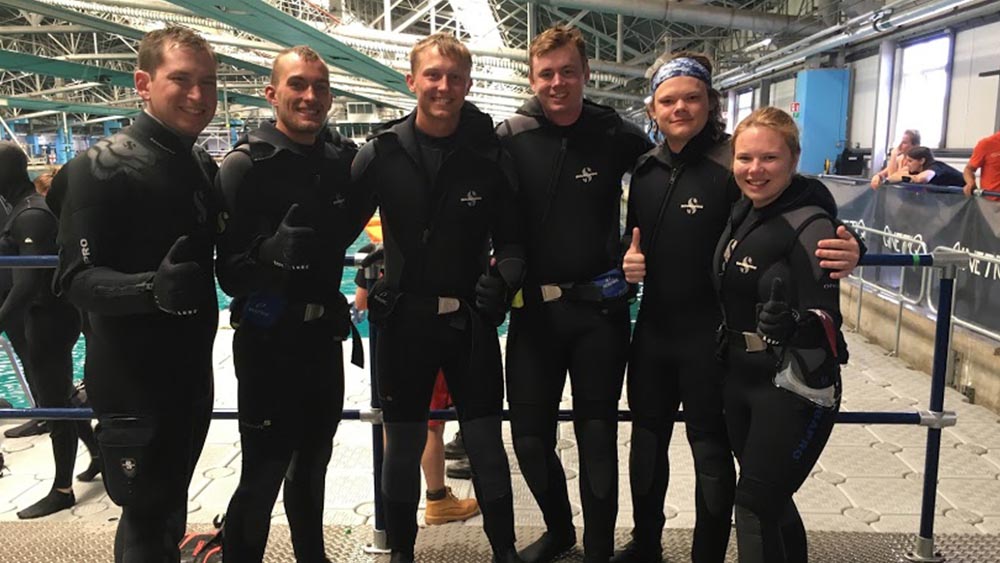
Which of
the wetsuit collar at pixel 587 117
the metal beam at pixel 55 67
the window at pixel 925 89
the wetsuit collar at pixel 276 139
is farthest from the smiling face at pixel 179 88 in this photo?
the metal beam at pixel 55 67

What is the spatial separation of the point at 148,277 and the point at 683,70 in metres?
1.72

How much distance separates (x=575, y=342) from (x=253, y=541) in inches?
48.0

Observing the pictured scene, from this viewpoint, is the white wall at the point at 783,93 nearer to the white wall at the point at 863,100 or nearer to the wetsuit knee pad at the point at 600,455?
the white wall at the point at 863,100

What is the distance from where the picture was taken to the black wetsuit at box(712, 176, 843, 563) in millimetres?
1875

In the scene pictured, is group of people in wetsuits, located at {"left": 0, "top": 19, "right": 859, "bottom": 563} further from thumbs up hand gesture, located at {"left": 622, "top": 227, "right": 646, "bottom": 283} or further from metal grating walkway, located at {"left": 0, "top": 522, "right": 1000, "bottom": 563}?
metal grating walkway, located at {"left": 0, "top": 522, "right": 1000, "bottom": 563}

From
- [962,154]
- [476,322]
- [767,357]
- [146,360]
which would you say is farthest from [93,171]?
[962,154]

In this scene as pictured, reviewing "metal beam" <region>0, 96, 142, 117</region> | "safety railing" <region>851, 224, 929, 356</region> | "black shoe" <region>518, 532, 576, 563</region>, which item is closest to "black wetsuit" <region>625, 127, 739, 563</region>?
"black shoe" <region>518, 532, 576, 563</region>

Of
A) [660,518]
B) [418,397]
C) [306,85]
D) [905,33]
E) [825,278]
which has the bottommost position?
[660,518]

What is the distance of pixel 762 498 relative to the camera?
1964 mm

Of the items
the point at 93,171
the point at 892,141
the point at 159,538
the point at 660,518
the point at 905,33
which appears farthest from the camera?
the point at 892,141

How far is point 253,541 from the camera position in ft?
6.98

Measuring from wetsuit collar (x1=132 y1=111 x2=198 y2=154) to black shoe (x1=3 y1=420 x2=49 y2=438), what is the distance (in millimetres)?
3532

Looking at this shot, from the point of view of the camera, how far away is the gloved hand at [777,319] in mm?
1817

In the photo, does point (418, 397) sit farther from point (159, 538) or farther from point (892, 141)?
point (892, 141)
